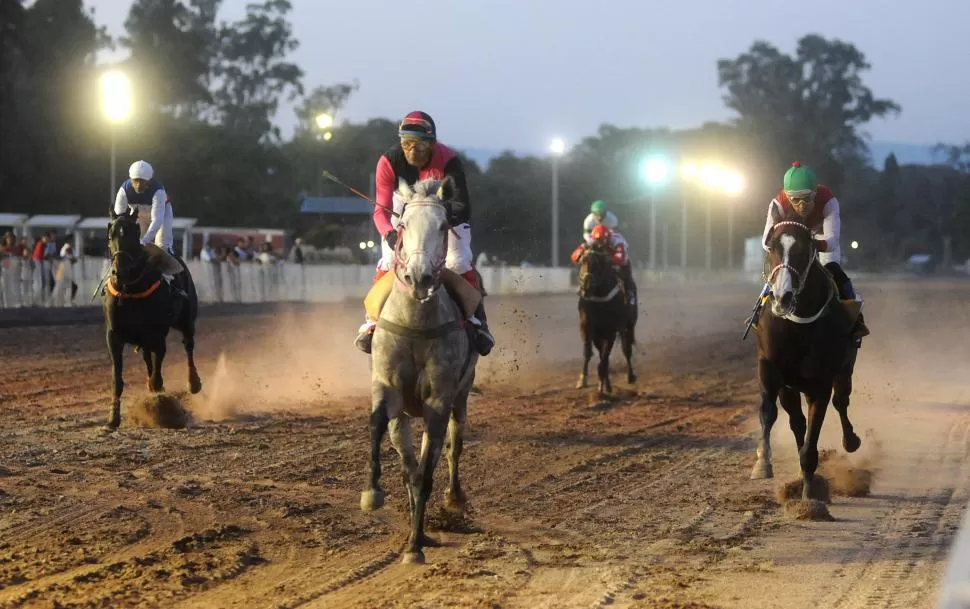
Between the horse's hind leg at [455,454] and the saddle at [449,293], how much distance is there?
825 mm

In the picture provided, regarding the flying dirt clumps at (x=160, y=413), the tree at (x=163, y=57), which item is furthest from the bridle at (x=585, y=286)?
the tree at (x=163, y=57)

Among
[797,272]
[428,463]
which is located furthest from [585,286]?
[428,463]

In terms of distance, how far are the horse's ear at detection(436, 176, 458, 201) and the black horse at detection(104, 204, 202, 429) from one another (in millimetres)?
6814

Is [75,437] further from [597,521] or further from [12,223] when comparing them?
[12,223]

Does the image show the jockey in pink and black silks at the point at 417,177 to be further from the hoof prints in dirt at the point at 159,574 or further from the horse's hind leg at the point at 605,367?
the horse's hind leg at the point at 605,367

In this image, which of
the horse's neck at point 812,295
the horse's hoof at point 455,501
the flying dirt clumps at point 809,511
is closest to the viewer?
the horse's hoof at point 455,501

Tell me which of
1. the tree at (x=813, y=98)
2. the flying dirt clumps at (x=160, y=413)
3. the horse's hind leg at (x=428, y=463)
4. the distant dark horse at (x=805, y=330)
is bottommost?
the flying dirt clumps at (x=160, y=413)

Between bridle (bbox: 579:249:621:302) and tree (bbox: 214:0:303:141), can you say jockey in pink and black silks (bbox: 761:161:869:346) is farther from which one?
tree (bbox: 214:0:303:141)

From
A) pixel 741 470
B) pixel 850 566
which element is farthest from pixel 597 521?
pixel 741 470

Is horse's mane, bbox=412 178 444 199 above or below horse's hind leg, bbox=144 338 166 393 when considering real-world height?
above

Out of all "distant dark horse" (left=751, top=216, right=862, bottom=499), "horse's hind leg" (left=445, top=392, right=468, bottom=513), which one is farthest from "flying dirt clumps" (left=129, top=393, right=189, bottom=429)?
"distant dark horse" (left=751, top=216, right=862, bottom=499)

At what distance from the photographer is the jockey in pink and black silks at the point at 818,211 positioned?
11.5 meters

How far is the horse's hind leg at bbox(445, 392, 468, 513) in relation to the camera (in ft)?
33.7

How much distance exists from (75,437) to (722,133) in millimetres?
107036
